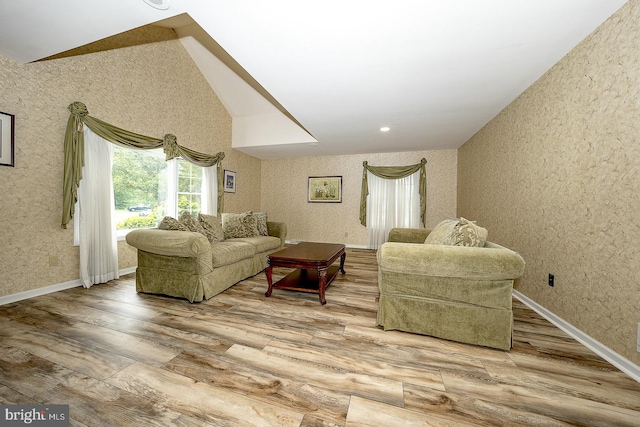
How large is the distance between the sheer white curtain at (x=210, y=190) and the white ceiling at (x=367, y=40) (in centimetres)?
235

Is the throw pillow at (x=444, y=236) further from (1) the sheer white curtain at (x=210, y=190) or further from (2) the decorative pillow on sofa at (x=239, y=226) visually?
(1) the sheer white curtain at (x=210, y=190)

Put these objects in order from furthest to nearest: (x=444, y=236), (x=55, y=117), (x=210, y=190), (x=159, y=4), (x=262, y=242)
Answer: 1. (x=210, y=190)
2. (x=262, y=242)
3. (x=55, y=117)
4. (x=444, y=236)
5. (x=159, y=4)

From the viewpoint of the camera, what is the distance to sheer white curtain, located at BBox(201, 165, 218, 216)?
4.50 metres

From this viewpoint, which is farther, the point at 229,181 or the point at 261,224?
the point at 229,181

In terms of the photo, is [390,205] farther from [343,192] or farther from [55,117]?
[55,117]

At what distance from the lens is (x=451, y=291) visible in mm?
1722

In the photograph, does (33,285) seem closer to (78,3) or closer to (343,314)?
(78,3)

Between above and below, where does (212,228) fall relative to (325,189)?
below

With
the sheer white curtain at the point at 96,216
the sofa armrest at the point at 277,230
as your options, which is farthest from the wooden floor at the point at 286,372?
the sofa armrest at the point at 277,230

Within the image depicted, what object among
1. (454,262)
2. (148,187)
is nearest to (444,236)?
(454,262)

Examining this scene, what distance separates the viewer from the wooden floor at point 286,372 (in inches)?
Result: 44.3

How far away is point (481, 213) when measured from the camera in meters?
3.74

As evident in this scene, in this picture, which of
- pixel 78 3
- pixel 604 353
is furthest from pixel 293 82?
pixel 604 353

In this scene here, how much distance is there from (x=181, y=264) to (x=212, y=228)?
2.90 ft
